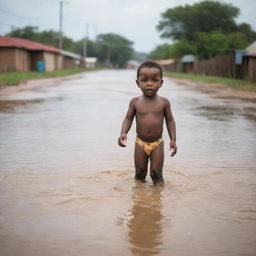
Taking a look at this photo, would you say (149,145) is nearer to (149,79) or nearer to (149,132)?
(149,132)

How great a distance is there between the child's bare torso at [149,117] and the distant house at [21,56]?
32.1 m

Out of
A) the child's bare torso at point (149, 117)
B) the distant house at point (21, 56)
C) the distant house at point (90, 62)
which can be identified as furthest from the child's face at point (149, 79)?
the distant house at point (90, 62)

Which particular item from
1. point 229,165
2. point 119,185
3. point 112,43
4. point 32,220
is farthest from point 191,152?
point 112,43

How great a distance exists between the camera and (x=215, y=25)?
66.1 meters

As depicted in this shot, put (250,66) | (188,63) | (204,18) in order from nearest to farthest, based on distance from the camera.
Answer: (250,66) → (188,63) → (204,18)

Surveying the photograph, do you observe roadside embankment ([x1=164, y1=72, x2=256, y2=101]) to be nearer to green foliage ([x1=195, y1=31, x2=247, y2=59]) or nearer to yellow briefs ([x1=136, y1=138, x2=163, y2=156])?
yellow briefs ([x1=136, y1=138, x2=163, y2=156])

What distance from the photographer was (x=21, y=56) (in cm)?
4038

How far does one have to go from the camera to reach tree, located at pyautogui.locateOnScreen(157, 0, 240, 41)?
65.4 m

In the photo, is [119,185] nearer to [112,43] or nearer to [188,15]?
[188,15]

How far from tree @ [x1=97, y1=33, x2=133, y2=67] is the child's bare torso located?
136 m

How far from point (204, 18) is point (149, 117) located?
2557 inches

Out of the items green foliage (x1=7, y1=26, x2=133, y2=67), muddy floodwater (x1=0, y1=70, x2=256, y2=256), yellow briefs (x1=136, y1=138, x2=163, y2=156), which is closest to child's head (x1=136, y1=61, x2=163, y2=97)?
yellow briefs (x1=136, y1=138, x2=163, y2=156)

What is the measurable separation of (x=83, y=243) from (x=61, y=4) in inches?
2041

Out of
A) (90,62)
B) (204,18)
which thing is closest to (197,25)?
(204,18)
